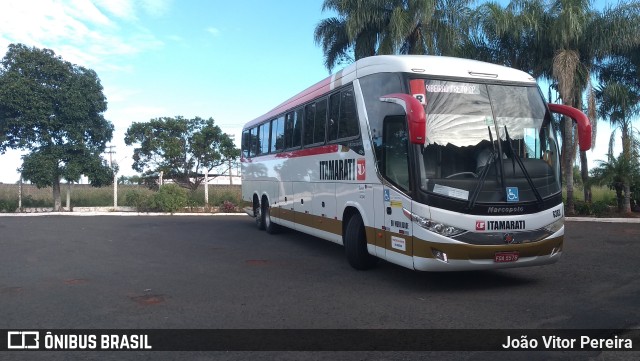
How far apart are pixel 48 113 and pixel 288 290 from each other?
19354 mm

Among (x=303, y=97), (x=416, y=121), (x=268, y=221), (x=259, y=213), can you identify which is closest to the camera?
(x=416, y=121)

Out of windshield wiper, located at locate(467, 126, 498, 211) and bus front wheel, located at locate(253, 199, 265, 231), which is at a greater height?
windshield wiper, located at locate(467, 126, 498, 211)

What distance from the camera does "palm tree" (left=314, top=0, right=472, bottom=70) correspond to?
736 inches

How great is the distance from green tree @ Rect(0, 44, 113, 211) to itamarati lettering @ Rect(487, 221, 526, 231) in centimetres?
2070

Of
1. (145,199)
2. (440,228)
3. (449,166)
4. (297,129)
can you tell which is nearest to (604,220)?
(297,129)

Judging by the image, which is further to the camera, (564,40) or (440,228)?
(564,40)

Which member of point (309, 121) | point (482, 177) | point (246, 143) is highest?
point (246, 143)

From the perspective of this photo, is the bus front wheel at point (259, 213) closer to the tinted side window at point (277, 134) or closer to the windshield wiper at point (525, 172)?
the tinted side window at point (277, 134)

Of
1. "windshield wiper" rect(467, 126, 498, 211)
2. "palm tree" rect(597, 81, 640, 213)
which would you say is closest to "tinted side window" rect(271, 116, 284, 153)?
"windshield wiper" rect(467, 126, 498, 211)

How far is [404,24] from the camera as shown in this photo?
18656mm

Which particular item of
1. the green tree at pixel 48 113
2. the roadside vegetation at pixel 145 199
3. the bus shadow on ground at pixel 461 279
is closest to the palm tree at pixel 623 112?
the bus shadow on ground at pixel 461 279

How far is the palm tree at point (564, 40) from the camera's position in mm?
18078

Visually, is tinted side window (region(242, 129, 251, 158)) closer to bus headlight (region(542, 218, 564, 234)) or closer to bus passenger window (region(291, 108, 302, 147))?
bus passenger window (region(291, 108, 302, 147))

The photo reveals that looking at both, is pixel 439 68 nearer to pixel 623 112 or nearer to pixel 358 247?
pixel 358 247
